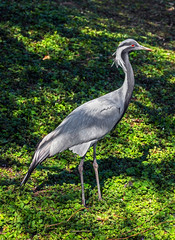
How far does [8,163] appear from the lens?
18.6 ft

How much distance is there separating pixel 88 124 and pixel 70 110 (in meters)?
2.03

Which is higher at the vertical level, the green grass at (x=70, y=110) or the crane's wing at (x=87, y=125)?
the crane's wing at (x=87, y=125)

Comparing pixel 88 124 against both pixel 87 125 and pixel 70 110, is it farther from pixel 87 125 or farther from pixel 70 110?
pixel 70 110

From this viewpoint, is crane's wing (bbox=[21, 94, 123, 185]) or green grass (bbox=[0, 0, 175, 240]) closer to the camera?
green grass (bbox=[0, 0, 175, 240])

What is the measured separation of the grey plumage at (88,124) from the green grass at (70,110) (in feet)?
1.82

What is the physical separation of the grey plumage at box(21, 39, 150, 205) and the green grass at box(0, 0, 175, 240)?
55cm

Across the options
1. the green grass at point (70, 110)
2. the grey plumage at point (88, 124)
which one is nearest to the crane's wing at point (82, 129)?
the grey plumage at point (88, 124)

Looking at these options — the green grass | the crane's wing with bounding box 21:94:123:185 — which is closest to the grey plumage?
the crane's wing with bounding box 21:94:123:185

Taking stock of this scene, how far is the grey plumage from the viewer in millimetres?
5086

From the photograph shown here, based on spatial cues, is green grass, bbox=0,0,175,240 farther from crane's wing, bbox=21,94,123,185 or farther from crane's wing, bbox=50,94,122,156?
crane's wing, bbox=50,94,122,156

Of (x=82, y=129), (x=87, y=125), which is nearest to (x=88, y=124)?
(x=87, y=125)

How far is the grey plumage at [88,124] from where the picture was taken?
16.7 feet

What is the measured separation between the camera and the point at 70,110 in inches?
283

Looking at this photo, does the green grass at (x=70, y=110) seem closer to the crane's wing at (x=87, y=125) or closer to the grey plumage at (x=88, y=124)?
the grey plumage at (x=88, y=124)
